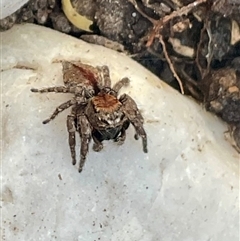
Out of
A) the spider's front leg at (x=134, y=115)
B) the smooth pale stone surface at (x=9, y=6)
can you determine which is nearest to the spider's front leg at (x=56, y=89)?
the spider's front leg at (x=134, y=115)

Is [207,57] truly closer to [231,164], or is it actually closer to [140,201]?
[231,164]

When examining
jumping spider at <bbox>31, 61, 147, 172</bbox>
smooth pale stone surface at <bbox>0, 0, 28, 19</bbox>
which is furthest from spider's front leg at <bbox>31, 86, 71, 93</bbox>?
smooth pale stone surface at <bbox>0, 0, 28, 19</bbox>

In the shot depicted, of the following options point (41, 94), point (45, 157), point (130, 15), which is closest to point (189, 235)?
point (45, 157)

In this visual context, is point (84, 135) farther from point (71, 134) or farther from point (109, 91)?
point (109, 91)

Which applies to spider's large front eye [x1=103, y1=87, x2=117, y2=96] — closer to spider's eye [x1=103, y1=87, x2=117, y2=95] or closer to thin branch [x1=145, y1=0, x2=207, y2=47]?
spider's eye [x1=103, y1=87, x2=117, y2=95]

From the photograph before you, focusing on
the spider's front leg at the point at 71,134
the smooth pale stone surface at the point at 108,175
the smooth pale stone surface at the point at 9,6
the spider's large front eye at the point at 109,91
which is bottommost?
the smooth pale stone surface at the point at 108,175

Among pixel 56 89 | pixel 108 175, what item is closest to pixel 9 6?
pixel 56 89

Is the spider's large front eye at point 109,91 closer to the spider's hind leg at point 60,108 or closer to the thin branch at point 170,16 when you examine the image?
the spider's hind leg at point 60,108

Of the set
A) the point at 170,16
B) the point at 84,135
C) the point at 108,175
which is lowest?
the point at 108,175
